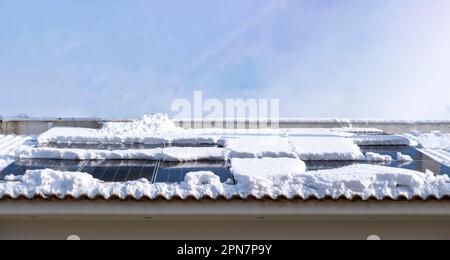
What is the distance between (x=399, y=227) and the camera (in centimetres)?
586

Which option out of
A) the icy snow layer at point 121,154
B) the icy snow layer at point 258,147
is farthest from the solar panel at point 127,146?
the icy snow layer at point 258,147

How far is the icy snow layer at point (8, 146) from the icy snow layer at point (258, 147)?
2721mm

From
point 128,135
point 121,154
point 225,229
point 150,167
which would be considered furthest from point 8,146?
point 225,229

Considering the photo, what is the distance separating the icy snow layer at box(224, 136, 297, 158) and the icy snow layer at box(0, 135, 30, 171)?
272cm

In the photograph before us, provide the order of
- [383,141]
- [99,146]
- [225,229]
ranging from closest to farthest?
[225,229], [99,146], [383,141]

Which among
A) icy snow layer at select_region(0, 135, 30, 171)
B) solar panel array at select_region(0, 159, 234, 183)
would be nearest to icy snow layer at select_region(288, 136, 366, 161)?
solar panel array at select_region(0, 159, 234, 183)

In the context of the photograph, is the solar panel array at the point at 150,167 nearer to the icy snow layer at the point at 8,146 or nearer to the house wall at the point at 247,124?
the icy snow layer at the point at 8,146

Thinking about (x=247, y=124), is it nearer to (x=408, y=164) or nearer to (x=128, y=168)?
(x=408, y=164)

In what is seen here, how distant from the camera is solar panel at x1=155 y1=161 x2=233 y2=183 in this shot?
227 inches

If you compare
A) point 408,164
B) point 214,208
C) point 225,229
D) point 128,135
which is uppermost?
point 128,135

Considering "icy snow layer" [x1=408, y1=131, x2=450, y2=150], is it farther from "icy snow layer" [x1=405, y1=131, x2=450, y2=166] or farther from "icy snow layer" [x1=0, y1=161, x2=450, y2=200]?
"icy snow layer" [x1=0, y1=161, x2=450, y2=200]

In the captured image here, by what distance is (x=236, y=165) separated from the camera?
6156 mm

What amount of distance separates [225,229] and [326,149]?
208 centimetres
